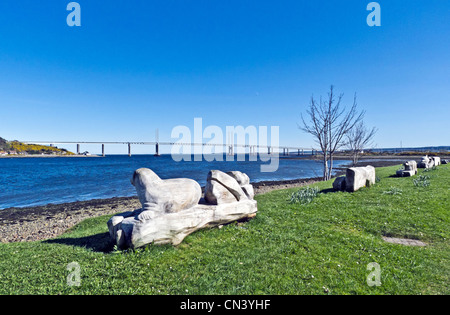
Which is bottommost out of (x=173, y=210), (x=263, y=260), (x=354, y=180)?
(x=263, y=260)

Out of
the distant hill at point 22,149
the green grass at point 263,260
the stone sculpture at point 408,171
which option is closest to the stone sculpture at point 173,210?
the green grass at point 263,260

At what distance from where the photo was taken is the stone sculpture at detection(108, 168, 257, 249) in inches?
226

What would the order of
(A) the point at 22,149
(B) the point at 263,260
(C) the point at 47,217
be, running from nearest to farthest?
(B) the point at 263,260 < (C) the point at 47,217 < (A) the point at 22,149

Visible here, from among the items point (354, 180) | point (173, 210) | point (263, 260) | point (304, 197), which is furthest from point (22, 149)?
point (263, 260)

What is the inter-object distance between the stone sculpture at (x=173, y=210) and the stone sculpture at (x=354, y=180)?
23.3 ft

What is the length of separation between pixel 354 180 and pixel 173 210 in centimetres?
1012

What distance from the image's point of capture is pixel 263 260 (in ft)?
17.1

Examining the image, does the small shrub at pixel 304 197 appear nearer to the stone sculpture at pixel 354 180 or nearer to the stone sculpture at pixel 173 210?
the stone sculpture at pixel 354 180

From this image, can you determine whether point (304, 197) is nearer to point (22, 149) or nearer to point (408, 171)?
point (408, 171)

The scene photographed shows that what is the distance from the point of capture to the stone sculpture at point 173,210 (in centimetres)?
574

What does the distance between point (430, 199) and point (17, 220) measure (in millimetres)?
24379

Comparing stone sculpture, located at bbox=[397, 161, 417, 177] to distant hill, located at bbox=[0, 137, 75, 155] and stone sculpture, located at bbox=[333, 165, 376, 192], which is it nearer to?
stone sculpture, located at bbox=[333, 165, 376, 192]

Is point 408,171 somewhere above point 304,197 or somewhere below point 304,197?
above
